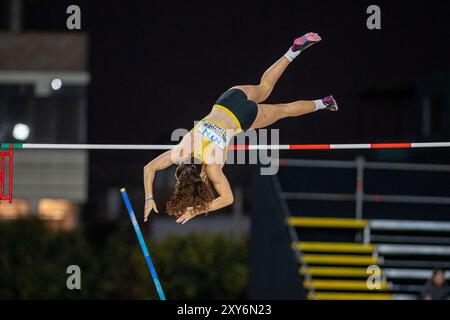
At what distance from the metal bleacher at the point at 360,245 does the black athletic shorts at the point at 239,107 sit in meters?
3.89

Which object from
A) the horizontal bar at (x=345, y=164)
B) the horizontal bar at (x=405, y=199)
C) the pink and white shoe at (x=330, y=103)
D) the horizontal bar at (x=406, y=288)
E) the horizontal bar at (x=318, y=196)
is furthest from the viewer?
the horizontal bar at (x=318, y=196)

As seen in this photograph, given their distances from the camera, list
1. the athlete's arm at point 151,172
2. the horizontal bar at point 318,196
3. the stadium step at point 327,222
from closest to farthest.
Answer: the athlete's arm at point 151,172 < the stadium step at point 327,222 < the horizontal bar at point 318,196

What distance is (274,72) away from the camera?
30.1ft

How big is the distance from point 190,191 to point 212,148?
410 millimetres

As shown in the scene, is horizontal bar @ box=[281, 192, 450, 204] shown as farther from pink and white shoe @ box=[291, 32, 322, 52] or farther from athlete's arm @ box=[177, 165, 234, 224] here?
athlete's arm @ box=[177, 165, 234, 224]

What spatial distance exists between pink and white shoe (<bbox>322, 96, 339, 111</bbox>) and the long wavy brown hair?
4.00ft

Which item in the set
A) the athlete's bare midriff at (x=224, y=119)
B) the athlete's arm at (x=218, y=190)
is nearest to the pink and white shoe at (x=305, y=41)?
the athlete's bare midriff at (x=224, y=119)

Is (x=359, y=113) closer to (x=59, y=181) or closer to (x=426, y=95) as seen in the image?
(x=426, y=95)

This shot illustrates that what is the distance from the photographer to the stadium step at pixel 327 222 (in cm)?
1298

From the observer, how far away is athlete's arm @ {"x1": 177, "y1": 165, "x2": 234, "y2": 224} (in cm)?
895

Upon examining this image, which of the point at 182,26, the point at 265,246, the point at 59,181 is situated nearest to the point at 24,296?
the point at 59,181

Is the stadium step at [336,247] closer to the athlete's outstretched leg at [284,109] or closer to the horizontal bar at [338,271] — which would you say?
the horizontal bar at [338,271]

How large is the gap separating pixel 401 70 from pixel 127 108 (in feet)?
8.73

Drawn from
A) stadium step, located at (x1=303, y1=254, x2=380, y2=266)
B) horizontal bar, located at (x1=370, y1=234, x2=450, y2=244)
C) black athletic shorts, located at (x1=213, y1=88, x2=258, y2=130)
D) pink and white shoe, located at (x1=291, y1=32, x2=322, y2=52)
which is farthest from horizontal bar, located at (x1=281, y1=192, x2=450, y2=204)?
black athletic shorts, located at (x1=213, y1=88, x2=258, y2=130)
